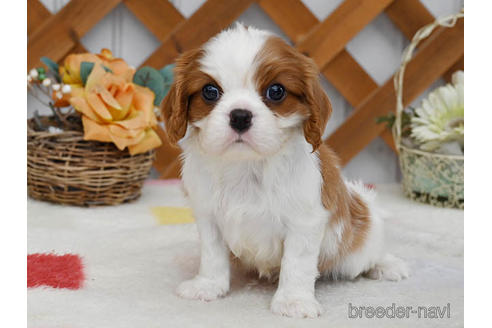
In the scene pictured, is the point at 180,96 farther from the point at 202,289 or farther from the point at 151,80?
the point at 151,80

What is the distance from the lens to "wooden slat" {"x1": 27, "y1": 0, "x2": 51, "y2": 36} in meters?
2.62

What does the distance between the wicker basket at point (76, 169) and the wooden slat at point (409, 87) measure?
3.50ft

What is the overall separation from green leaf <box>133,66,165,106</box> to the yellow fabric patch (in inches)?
15.7

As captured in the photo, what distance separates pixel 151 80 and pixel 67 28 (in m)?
A: 0.60

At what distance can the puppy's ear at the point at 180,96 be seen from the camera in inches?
49.8

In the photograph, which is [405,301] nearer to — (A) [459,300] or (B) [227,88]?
(A) [459,300]

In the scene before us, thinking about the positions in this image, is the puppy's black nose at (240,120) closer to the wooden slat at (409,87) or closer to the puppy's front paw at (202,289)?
the puppy's front paw at (202,289)

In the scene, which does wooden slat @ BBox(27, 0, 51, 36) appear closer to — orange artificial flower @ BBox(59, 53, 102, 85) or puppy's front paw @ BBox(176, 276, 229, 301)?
orange artificial flower @ BBox(59, 53, 102, 85)

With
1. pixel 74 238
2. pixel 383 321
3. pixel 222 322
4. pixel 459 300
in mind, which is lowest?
pixel 459 300

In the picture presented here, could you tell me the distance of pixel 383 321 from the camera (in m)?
1.26

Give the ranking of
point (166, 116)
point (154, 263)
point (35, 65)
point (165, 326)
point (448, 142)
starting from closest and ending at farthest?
point (165, 326) → point (166, 116) → point (154, 263) → point (448, 142) → point (35, 65)

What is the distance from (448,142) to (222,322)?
1409 millimetres

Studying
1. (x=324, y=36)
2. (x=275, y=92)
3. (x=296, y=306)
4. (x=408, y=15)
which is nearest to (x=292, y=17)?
(x=324, y=36)

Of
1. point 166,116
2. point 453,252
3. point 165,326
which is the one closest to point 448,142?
point 453,252
